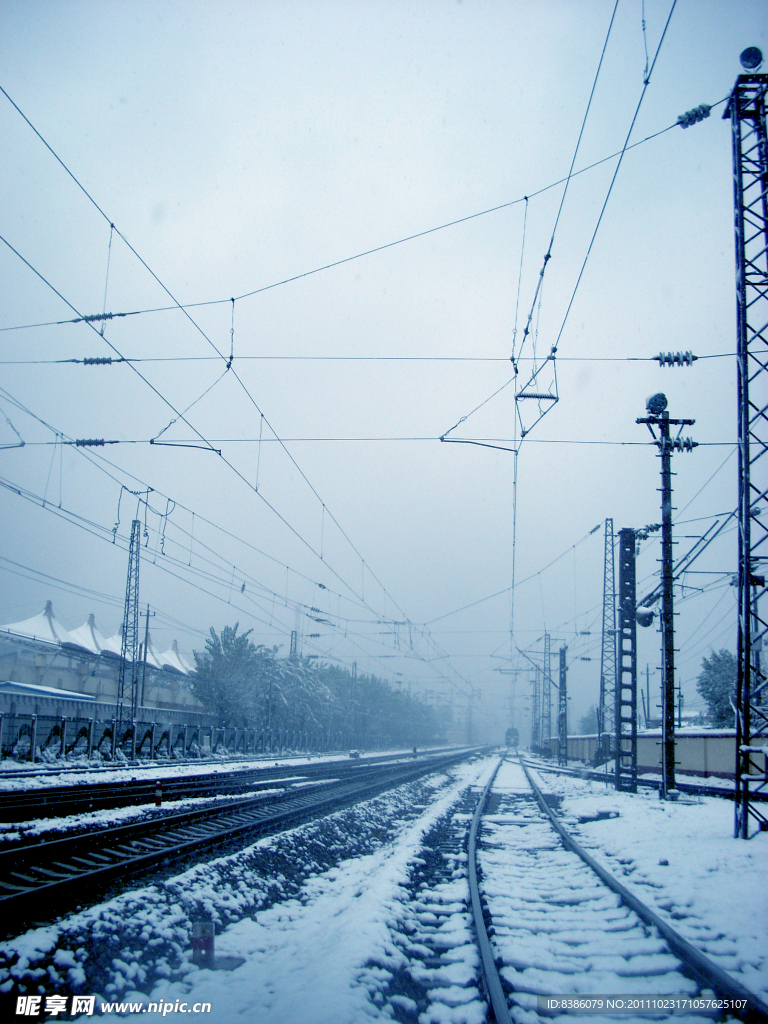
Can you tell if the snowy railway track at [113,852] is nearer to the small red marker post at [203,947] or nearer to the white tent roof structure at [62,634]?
the small red marker post at [203,947]

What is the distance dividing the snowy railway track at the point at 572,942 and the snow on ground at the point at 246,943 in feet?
3.28

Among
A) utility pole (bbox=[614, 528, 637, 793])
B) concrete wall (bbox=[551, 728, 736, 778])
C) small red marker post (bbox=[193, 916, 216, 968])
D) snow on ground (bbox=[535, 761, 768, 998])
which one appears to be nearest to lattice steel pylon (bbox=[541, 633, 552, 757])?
concrete wall (bbox=[551, 728, 736, 778])

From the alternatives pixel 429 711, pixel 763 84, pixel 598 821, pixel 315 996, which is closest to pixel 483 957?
pixel 315 996

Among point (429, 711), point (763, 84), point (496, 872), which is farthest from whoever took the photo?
point (429, 711)

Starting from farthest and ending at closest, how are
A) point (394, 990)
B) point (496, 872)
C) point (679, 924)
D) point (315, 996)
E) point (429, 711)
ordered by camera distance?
point (429, 711)
point (496, 872)
point (679, 924)
point (394, 990)
point (315, 996)

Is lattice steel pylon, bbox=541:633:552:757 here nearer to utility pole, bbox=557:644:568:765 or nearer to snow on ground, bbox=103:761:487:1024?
utility pole, bbox=557:644:568:765

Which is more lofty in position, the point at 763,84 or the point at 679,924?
the point at 763,84

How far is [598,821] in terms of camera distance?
16.4 m

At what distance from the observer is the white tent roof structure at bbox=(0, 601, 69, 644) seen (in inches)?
2662

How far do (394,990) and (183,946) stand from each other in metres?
2.05

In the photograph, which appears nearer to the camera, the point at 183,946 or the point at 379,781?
the point at 183,946

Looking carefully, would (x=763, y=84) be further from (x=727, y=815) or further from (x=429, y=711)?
(x=429, y=711)

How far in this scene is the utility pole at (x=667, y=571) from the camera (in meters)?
19.2

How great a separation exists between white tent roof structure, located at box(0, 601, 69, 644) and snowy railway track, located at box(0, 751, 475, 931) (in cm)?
5989
